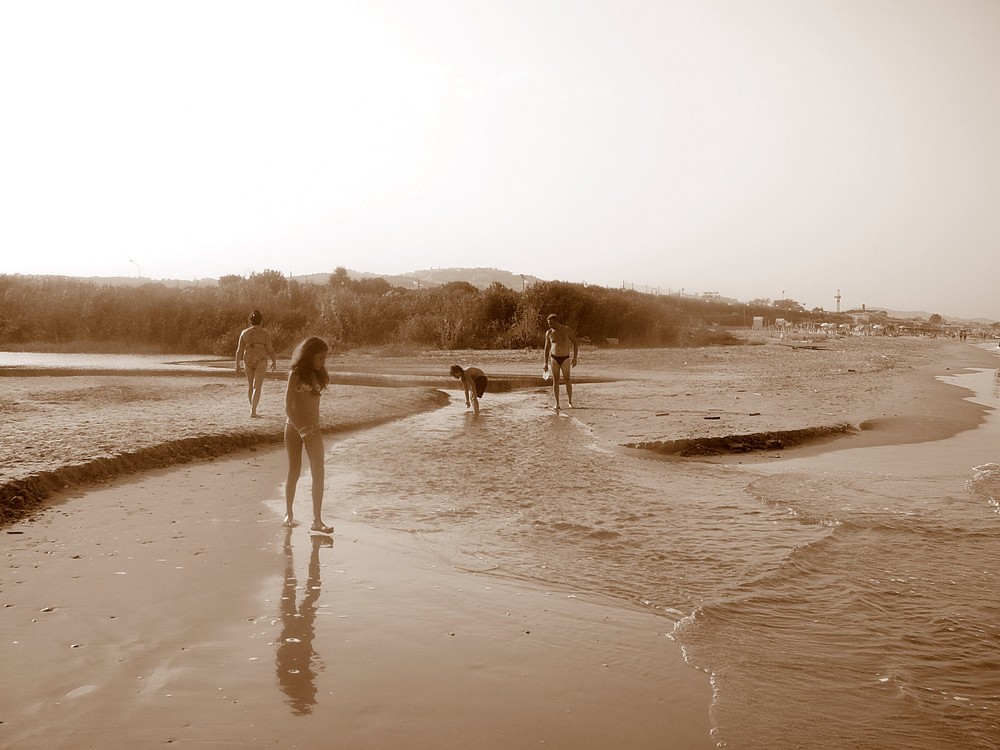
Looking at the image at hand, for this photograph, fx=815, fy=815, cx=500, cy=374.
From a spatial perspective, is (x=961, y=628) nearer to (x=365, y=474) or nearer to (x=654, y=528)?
(x=654, y=528)

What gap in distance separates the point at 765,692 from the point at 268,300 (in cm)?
4421

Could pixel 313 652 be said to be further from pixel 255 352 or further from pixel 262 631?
pixel 255 352

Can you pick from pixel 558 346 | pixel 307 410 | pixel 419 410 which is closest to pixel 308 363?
pixel 307 410

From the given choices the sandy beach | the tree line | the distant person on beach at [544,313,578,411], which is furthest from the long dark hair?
the tree line

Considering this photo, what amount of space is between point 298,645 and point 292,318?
39.7 m

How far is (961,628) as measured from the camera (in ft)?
17.0

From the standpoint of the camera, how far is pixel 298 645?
490cm

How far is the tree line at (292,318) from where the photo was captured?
41281mm

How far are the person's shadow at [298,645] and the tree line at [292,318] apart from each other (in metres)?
33.6

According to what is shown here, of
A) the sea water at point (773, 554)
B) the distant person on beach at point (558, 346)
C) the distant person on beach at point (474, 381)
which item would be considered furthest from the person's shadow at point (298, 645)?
the distant person on beach at point (558, 346)

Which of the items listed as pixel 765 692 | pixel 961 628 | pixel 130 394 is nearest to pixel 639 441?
pixel 961 628

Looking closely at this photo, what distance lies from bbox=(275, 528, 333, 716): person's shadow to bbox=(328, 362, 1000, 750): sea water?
1.33 m

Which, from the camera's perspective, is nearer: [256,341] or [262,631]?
[262,631]

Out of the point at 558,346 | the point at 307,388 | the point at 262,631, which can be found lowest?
the point at 262,631
